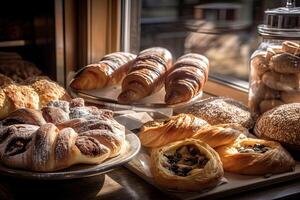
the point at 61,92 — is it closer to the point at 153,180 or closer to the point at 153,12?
the point at 153,180

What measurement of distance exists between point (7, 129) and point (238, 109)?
52 centimetres

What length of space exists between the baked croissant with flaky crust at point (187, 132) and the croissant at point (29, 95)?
274 millimetres

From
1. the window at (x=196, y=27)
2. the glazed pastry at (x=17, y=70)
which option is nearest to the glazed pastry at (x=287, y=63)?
the window at (x=196, y=27)

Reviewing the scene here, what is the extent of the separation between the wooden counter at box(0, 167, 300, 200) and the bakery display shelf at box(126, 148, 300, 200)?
0.4 inches

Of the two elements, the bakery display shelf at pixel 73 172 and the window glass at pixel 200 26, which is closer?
the bakery display shelf at pixel 73 172

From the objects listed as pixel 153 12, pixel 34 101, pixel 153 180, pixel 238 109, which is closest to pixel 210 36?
pixel 153 12

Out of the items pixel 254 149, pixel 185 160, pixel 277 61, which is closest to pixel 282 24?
pixel 277 61

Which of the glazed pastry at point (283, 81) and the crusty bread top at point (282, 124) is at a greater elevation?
the glazed pastry at point (283, 81)

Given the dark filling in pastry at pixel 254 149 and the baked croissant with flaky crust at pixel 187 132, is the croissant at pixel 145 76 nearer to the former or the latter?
the baked croissant with flaky crust at pixel 187 132

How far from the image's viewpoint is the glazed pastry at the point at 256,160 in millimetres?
882

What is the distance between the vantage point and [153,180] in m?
0.85

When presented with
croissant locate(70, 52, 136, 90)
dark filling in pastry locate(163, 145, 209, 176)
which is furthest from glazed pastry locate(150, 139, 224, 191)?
croissant locate(70, 52, 136, 90)

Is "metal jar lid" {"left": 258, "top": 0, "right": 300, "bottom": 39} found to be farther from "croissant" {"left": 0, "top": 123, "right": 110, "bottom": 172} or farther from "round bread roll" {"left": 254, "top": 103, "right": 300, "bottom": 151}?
"croissant" {"left": 0, "top": 123, "right": 110, "bottom": 172}

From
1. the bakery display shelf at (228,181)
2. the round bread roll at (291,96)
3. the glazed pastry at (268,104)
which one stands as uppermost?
the round bread roll at (291,96)
